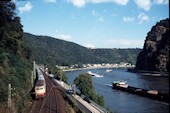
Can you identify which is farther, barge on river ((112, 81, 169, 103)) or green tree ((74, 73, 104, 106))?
barge on river ((112, 81, 169, 103))

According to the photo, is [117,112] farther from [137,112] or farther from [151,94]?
[151,94]

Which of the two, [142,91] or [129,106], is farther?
[142,91]

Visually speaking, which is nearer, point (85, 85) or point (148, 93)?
point (85, 85)

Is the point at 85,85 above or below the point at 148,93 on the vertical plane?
above

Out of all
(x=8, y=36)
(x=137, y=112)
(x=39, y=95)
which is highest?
(x=8, y=36)

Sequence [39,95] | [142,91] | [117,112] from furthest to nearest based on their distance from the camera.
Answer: [142,91] → [117,112] → [39,95]

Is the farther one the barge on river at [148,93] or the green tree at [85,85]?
the barge on river at [148,93]

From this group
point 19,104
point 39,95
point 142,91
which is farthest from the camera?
point 142,91

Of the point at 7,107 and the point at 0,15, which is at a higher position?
the point at 0,15

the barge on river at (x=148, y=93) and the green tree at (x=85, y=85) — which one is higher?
the green tree at (x=85, y=85)

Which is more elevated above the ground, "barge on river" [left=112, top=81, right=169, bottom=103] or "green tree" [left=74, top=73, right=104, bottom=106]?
"green tree" [left=74, top=73, right=104, bottom=106]

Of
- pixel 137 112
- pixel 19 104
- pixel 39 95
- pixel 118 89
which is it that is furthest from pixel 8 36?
pixel 118 89
